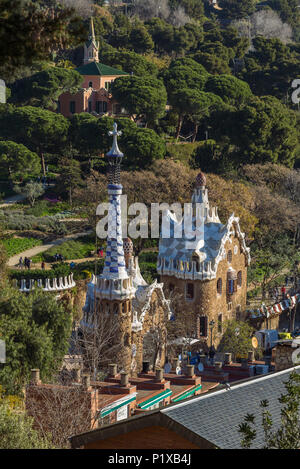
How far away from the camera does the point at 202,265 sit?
1663 inches

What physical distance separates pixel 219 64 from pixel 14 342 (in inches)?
2513

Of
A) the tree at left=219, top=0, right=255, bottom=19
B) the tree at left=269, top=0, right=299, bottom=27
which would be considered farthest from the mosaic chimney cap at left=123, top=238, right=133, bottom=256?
the tree at left=219, top=0, right=255, bottom=19

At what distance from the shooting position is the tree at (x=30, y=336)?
3019 cm

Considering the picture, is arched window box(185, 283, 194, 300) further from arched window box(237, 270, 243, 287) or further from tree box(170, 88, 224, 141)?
tree box(170, 88, 224, 141)

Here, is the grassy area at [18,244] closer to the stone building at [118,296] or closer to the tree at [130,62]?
the stone building at [118,296]

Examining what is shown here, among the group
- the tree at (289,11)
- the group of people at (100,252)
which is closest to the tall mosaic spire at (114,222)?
the group of people at (100,252)

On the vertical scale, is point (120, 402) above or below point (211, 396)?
below

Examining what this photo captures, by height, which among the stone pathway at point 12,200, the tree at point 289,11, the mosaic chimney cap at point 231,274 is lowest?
the mosaic chimney cap at point 231,274

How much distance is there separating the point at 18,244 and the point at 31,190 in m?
7.53

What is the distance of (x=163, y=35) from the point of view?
3981 inches

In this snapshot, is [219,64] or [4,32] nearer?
[4,32]

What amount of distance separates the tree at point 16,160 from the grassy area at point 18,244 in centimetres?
966

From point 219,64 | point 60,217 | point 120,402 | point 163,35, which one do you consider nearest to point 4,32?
point 120,402

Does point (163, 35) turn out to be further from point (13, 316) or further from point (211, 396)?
point (211, 396)
